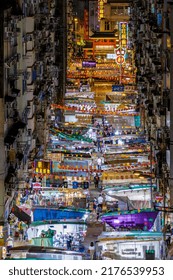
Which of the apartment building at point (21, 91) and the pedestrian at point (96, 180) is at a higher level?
the apartment building at point (21, 91)

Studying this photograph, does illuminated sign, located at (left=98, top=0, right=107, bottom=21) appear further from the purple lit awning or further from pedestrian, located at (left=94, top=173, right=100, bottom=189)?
the purple lit awning

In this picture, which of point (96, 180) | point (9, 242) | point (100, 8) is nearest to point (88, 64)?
point (100, 8)

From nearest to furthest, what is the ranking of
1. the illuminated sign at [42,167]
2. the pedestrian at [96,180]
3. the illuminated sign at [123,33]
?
the illuminated sign at [42,167]
the pedestrian at [96,180]
the illuminated sign at [123,33]

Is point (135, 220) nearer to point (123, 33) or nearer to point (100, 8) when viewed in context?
point (123, 33)

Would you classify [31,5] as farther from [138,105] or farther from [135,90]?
[135,90]

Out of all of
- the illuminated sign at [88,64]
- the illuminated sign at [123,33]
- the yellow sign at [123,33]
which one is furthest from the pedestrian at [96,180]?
the illuminated sign at [88,64]

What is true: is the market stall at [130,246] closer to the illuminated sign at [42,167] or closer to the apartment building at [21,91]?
the apartment building at [21,91]

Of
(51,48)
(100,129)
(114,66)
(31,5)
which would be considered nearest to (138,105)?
(100,129)

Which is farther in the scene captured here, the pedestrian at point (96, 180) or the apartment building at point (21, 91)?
the pedestrian at point (96, 180)

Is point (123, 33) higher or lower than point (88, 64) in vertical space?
higher

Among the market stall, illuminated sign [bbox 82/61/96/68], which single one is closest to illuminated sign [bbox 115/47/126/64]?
illuminated sign [bbox 82/61/96/68]

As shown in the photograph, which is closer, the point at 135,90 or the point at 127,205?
the point at 127,205
